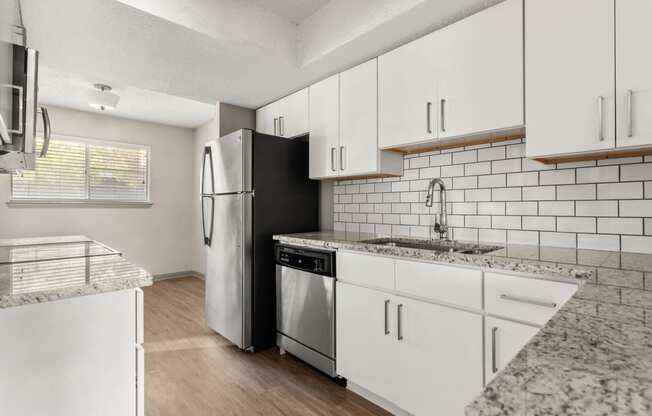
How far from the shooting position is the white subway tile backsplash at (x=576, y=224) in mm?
1729

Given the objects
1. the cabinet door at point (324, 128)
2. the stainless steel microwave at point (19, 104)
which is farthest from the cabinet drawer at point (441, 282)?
the stainless steel microwave at point (19, 104)

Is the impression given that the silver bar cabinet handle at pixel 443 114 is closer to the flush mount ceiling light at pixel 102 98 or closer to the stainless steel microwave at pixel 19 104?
the stainless steel microwave at pixel 19 104

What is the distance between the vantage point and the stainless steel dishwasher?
2.21 m

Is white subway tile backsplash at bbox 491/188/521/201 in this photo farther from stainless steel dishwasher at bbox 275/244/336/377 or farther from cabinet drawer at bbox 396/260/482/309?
stainless steel dishwasher at bbox 275/244/336/377

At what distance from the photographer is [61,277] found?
117 centimetres

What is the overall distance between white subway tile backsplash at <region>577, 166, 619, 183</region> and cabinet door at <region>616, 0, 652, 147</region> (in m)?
0.34

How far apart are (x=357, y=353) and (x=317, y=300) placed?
441 mm

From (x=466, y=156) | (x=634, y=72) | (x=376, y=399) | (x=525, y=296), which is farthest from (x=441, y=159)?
(x=376, y=399)

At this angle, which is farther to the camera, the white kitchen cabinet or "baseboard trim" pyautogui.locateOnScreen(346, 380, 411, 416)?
"baseboard trim" pyautogui.locateOnScreen(346, 380, 411, 416)

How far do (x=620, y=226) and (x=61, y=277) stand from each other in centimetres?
240

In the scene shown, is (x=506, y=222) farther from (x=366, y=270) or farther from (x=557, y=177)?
(x=366, y=270)

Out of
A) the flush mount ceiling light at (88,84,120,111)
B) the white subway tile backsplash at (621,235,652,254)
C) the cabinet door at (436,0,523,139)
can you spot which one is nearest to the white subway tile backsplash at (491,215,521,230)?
the white subway tile backsplash at (621,235,652,254)

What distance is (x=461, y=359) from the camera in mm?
1565

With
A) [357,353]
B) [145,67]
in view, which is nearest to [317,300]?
[357,353]
